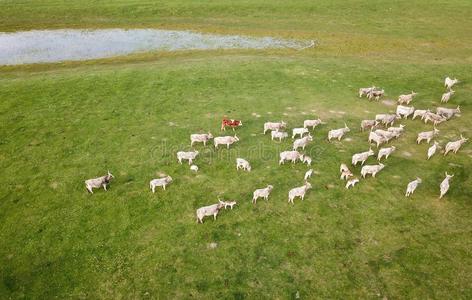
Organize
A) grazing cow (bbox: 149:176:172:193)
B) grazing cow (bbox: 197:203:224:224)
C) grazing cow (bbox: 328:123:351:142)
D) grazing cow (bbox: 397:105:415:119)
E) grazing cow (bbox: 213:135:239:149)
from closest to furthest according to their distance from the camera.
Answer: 1. grazing cow (bbox: 197:203:224:224)
2. grazing cow (bbox: 149:176:172:193)
3. grazing cow (bbox: 213:135:239:149)
4. grazing cow (bbox: 328:123:351:142)
5. grazing cow (bbox: 397:105:415:119)

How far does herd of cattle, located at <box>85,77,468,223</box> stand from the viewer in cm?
2102

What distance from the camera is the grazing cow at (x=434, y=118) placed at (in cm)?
2873

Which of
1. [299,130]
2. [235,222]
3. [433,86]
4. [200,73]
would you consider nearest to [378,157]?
[299,130]

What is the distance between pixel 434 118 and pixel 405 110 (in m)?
2.08

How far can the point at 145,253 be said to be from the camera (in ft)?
59.5

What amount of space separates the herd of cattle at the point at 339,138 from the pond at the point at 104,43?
25.8 metres

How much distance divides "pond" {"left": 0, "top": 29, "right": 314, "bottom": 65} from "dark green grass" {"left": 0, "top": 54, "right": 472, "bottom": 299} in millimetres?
19433

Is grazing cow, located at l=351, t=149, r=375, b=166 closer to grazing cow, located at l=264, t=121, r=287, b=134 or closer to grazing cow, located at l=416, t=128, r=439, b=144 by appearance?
grazing cow, located at l=416, t=128, r=439, b=144

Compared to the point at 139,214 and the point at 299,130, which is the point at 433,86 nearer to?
the point at 299,130

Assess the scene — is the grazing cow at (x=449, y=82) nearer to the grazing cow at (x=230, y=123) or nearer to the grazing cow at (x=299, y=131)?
the grazing cow at (x=299, y=131)

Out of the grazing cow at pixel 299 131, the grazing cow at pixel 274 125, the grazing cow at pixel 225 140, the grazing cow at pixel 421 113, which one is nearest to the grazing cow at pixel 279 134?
the grazing cow at pixel 299 131

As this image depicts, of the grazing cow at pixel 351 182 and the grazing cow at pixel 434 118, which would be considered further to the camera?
the grazing cow at pixel 434 118

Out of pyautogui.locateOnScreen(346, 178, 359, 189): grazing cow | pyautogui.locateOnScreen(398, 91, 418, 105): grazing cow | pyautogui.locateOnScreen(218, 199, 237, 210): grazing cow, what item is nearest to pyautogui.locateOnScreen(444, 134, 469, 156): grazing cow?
pyautogui.locateOnScreen(346, 178, 359, 189): grazing cow

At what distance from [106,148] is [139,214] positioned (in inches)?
324
